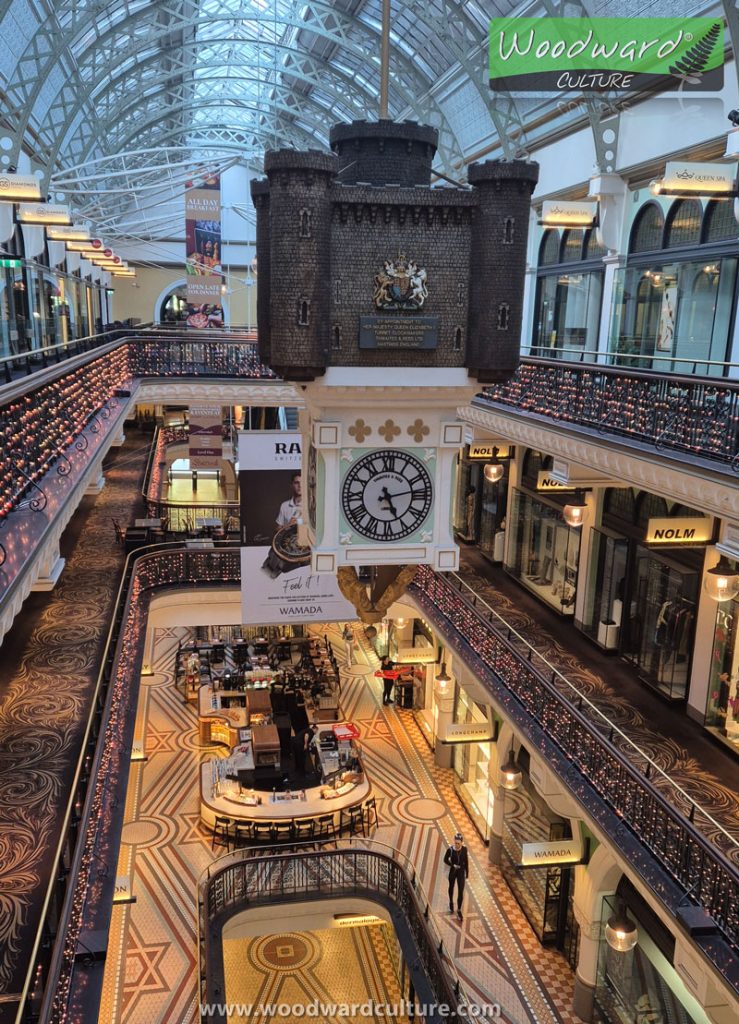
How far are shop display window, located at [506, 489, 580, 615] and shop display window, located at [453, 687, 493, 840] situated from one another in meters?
2.93

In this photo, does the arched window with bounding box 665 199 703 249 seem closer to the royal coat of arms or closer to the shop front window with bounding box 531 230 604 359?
the shop front window with bounding box 531 230 604 359

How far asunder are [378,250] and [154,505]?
1399cm

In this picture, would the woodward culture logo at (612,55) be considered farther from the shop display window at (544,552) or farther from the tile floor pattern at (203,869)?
the tile floor pattern at (203,869)

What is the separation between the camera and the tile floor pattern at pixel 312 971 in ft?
43.6

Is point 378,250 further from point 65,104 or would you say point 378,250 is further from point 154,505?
point 65,104

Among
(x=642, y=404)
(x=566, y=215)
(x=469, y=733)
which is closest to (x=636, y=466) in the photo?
(x=642, y=404)

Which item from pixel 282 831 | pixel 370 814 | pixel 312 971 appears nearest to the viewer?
pixel 312 971

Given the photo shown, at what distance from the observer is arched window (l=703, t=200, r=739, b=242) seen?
36.8 ft

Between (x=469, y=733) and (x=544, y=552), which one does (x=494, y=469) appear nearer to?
(x=544, y=552)

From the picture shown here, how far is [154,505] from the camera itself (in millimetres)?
18859

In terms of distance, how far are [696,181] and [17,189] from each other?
31.4ft

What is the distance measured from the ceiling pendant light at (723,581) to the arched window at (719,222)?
4439 millimetres

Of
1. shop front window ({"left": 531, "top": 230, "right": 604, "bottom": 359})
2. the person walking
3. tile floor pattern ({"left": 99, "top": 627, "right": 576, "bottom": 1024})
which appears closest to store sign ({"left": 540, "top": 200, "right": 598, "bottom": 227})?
shop front window ({"left": 531, "top": 230, "right": 604, "bottom": 359})

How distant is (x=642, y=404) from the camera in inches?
367
